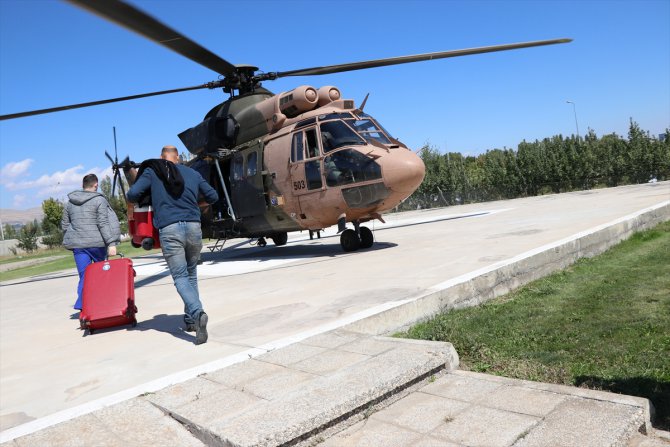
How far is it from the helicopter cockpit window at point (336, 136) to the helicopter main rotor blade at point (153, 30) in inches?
103

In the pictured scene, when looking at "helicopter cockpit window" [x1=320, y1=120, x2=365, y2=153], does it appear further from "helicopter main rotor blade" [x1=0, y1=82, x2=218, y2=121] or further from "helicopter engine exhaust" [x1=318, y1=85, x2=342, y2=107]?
"helicopter main rotor blade" [x1=0, y1=82, x2=218, y2=121]

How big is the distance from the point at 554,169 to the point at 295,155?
32.9 metres

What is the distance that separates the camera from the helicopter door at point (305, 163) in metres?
9.99

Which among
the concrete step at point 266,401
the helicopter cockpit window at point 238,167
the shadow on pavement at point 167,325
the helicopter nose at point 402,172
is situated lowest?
the shadow on pavement at point 167,325

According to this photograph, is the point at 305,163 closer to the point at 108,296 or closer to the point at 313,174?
the point at 313,174

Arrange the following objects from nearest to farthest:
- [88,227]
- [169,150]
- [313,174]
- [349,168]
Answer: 1. [169,150]
2. [88,227]
3. [349,168]
4. [313,174]

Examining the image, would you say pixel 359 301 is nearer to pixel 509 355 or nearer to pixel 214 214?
pixel 509 355

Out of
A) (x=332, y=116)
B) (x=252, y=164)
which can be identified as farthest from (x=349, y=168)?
(x=252, y=164)

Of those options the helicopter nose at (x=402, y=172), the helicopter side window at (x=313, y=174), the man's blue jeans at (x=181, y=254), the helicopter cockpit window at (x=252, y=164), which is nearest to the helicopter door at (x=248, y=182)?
the helicopter cockpit window at (x=252, y=164)

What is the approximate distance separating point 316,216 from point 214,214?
3358 mm

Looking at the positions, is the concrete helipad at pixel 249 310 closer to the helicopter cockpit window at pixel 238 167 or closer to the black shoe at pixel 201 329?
the black shoe at pixel 201 329

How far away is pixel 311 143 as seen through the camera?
1011 cm

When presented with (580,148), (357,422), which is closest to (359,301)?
(357,422)

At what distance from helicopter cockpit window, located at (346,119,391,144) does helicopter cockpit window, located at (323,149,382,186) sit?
0.58 meters
